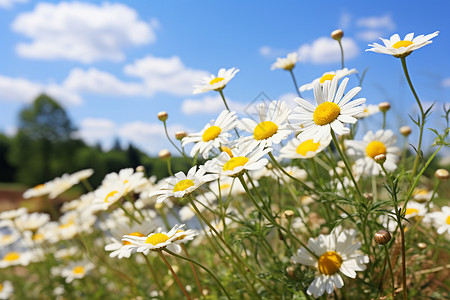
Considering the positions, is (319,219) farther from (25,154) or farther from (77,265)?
(25,154)

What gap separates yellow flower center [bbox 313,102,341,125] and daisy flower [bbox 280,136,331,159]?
14 centimetres

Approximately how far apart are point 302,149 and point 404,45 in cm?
36

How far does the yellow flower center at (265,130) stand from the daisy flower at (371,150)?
0.47m

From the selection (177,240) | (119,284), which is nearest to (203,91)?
(177,240)

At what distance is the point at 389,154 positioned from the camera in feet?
4.47

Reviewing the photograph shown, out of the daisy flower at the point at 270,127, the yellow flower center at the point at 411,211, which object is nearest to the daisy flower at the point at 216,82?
the daisy flower at the point at 270,127

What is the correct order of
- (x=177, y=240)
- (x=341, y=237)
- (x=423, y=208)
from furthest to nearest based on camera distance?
(x=423, y=208) → (x=341, y=237) → (x=177, y=240)

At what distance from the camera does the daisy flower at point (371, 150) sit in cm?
127

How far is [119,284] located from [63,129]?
18.0 m

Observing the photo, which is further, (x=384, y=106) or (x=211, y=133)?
(x=384, y=106)

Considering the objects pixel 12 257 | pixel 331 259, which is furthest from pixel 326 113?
pixel 12 257

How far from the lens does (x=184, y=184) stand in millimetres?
923

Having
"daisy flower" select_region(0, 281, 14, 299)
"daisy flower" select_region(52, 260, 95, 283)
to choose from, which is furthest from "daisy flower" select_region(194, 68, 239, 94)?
"daisy flower" select_region(0, 281, 14, 299)

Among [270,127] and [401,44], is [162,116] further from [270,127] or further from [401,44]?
[401,44]
